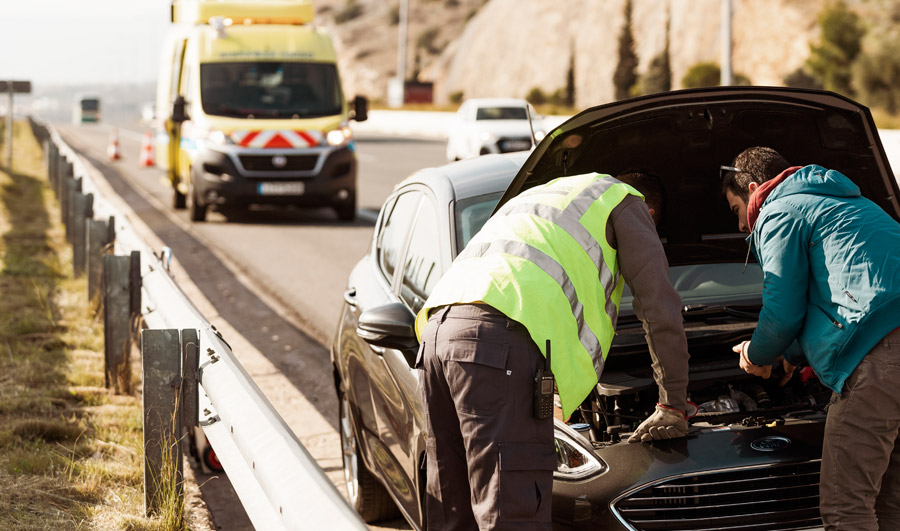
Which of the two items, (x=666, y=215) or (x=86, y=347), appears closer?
(x=666, y=215)

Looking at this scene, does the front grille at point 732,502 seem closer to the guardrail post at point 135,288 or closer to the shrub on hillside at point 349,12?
the guardrail post at point 135,288

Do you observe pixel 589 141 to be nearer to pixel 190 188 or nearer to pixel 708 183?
pixel 708 183

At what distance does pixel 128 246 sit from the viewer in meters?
6.59

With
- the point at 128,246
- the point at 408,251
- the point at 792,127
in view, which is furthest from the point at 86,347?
the point at 792,127

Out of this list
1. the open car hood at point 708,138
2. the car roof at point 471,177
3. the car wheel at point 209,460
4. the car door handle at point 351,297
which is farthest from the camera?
the car wheel at point 209,460

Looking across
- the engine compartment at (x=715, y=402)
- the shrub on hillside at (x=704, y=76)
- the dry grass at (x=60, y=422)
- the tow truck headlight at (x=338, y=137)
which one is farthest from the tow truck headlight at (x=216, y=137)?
the shrub on hillside at (x=704, y=76)

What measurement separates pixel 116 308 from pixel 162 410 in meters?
2.27

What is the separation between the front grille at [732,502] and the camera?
3.42 m

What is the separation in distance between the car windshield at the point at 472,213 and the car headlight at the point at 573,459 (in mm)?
1043

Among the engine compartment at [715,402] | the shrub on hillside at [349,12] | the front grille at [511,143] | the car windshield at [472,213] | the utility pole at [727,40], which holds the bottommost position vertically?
the front grille at [511,143]

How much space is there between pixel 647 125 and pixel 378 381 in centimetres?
139

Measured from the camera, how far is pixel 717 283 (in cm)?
508

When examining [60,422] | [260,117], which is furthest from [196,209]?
[60,422]

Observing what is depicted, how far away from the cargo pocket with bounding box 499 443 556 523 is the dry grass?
1.70 m
